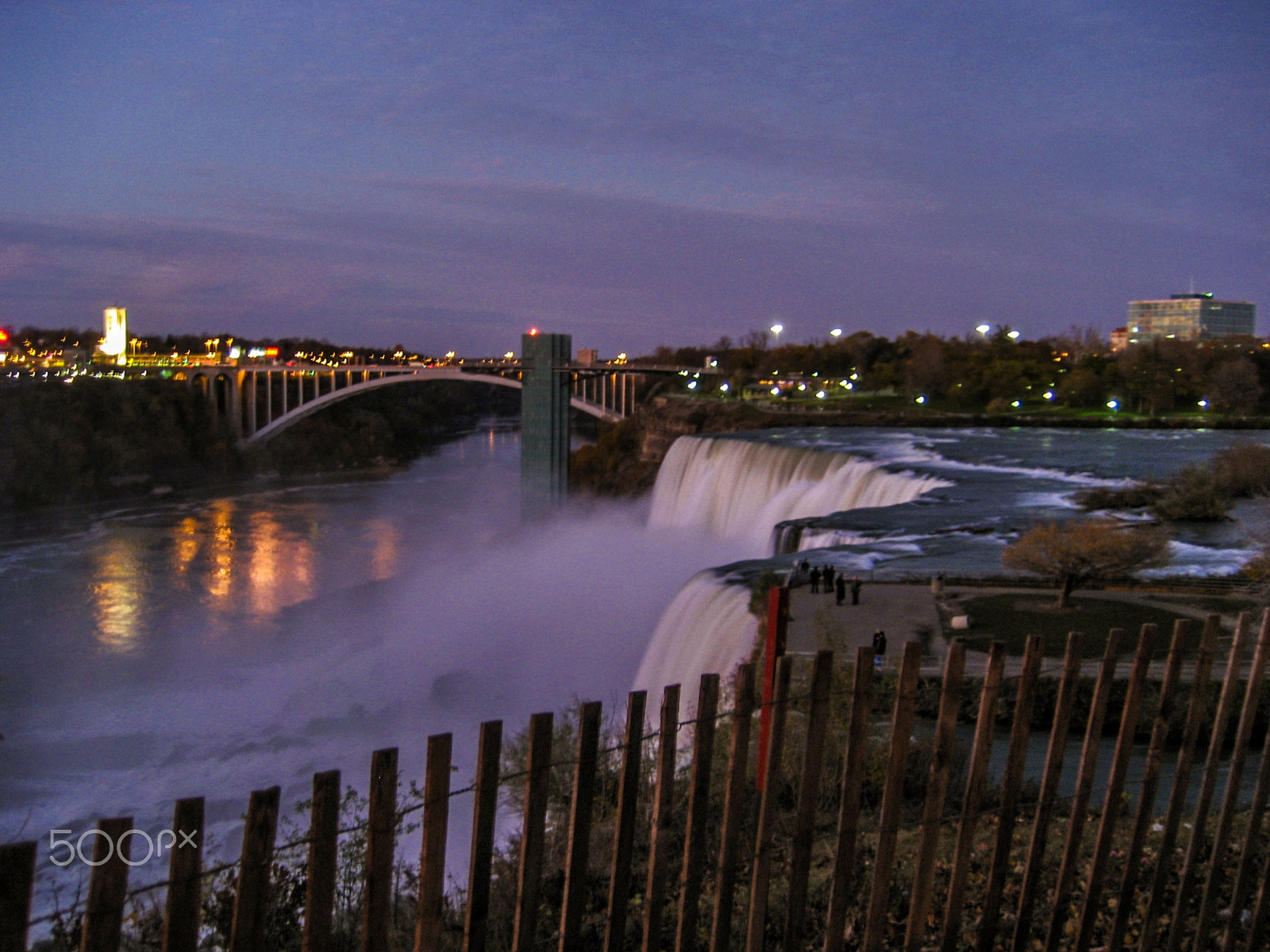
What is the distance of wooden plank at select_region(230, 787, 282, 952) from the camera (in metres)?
1.96

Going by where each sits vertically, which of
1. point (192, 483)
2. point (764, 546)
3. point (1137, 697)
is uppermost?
point (1137, 697)

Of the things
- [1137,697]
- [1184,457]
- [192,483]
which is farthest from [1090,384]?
[1137,697]

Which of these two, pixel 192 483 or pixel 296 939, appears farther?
pixel 192 483

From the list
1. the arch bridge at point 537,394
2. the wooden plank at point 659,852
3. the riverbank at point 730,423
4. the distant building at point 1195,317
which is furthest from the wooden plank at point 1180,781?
the distant building at point 1195,317

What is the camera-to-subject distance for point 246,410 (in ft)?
164

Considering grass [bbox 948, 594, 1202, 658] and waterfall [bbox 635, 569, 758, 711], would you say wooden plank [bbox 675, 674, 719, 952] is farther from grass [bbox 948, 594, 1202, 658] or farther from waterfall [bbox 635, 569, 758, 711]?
waterfall [bbox 635, 569, 758, 711]

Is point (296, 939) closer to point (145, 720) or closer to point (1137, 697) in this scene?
point (1137, 697)

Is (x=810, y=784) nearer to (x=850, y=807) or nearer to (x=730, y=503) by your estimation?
(x=850, y=807)

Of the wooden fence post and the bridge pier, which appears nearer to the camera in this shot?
the wooden fence post

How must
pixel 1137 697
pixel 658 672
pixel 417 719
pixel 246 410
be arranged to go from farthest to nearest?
pixel 246 410
pixel 417 719
pixel 658 672
pixel 1137 697

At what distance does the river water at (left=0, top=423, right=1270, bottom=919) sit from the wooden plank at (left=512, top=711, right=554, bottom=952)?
10.8 ft

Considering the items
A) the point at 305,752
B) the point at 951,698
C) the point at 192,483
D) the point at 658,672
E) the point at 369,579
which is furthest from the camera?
the point at 192,483

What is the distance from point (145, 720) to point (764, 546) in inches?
401

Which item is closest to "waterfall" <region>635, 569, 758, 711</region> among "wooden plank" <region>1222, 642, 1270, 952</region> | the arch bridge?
"wooden plank" <region>1222, 642, 1270, 952</region>
